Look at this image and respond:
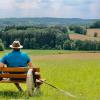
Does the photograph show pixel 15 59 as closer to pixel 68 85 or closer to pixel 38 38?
pixel 68 85

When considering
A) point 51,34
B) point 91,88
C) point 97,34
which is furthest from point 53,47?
point 91,88

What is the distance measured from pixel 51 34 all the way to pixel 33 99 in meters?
75.1

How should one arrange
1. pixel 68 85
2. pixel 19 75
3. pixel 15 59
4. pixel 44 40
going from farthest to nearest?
pixel 44 40
pixel 68 85
pixel 15 59
pixel 19 75

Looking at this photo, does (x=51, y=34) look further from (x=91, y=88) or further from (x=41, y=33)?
(x=91, y=88)

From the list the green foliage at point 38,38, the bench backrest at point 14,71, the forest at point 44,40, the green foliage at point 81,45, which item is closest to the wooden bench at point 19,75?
the bench backrest at point 14,71

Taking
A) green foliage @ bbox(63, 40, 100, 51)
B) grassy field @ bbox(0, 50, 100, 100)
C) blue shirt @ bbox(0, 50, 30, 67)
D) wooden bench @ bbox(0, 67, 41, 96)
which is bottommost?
green foliage @ bbox(63, 40, 100, 51)

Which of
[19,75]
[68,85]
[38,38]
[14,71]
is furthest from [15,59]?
[38,38]

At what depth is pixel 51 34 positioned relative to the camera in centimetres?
8375

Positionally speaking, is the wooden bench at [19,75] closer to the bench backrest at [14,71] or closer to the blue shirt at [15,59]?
the bench backrest at [14,71]

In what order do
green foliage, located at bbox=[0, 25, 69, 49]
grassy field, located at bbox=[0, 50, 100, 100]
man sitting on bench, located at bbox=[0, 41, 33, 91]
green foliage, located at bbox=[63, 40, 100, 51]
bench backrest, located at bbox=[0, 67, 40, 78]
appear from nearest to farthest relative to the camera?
grassy field, located at bbox=[0, 50, 100, 100], bench backrest, located at bbox=[0, 67, 40, 78], man sitting on bench, located at bbox=[0, 41, 33, 91], green foliage, located at bbox=[63, 40, 100, 51], green foliage, located at bbox=[0, 25, 69, 49]

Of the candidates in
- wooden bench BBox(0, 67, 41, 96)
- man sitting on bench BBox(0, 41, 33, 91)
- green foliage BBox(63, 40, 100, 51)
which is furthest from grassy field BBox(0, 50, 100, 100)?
green foliage BBox(63, 40, 100, 51)

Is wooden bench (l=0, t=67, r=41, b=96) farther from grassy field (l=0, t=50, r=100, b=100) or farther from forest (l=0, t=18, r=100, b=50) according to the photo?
forest (l=0, t=18, r=100, b=50)

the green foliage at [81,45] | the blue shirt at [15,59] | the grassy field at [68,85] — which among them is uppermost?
the blue shirt at [15,59]

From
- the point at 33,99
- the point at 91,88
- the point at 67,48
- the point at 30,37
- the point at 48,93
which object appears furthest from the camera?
the point at 30,37
